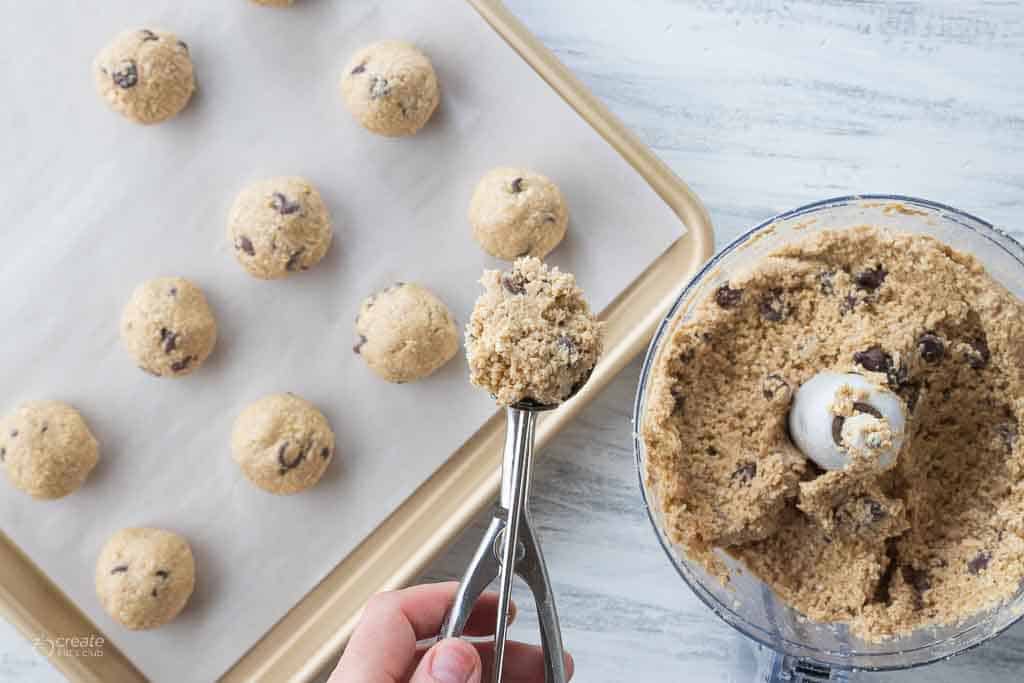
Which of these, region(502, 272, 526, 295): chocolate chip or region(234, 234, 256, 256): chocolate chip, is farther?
region(234, 234, 256, 256): chocolate chip

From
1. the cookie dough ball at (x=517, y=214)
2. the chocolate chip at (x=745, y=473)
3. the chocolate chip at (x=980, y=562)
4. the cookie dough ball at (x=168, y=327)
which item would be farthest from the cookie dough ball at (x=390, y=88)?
the chocolate chip at (x=980, y=562)

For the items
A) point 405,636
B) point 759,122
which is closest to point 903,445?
point 759,122

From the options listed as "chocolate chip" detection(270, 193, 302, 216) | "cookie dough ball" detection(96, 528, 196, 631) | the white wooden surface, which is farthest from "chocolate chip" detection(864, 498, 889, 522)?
"cookie dough ball" detection(96, 528, 196, 631)

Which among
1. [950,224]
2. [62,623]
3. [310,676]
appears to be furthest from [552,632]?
[62,623]

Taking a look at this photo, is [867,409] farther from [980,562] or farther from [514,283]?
[514,283]

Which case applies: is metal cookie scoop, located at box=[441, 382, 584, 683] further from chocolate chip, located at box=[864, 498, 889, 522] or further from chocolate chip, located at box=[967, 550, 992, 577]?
chocolate chip, located at box=[967, 550, 992, 577]

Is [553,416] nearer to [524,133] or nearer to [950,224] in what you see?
[524,133]
